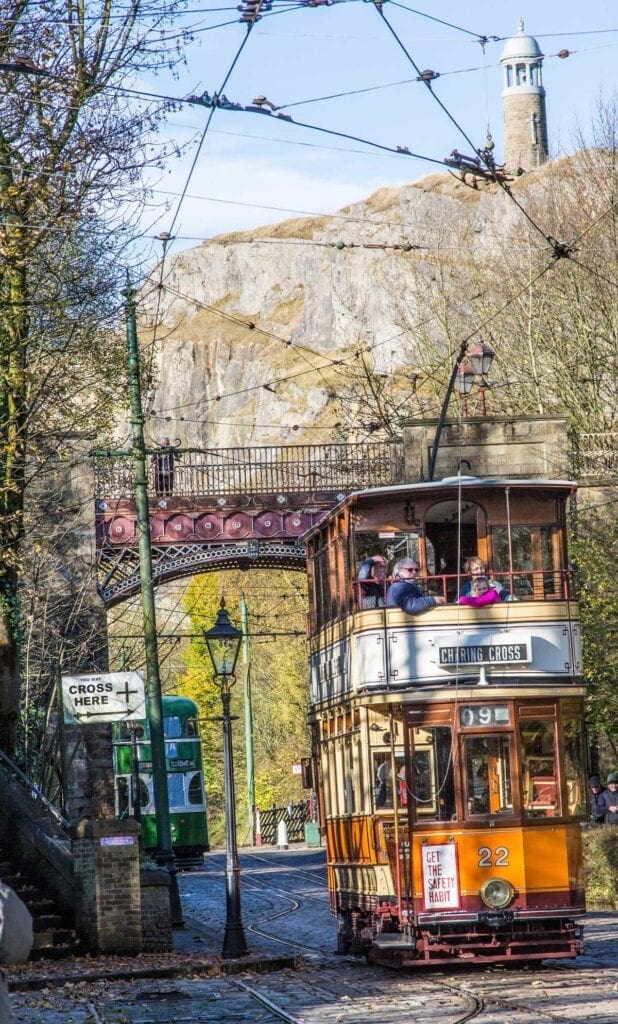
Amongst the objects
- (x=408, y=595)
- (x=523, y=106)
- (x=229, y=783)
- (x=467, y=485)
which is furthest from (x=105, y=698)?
(x=523, y=106)

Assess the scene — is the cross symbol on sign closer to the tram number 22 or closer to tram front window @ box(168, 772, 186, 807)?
the tram number 22

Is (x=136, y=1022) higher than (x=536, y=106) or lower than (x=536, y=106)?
lower

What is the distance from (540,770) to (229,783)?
4380 mm

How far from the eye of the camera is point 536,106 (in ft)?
527

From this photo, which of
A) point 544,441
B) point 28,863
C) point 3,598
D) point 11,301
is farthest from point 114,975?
point 544,441

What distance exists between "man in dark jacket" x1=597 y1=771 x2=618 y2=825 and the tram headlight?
34.1 feet

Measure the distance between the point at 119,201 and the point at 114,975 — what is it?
889cm

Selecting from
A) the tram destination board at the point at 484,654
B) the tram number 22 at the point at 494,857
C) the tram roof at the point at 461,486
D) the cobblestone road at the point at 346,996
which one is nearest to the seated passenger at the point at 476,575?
the tram destination board at the point at 484,654

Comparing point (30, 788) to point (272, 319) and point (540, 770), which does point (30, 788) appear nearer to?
→ point (540, 770)

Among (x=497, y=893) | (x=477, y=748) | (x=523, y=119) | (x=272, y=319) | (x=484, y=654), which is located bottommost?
(x=497, y=893)

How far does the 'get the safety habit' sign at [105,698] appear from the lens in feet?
68.7

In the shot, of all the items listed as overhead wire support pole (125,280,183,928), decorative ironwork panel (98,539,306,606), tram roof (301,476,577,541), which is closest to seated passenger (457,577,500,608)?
tram roof (301,476,577,541)

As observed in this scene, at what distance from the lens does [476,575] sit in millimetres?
16625

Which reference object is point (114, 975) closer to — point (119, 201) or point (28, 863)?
point (28, 863)
